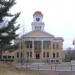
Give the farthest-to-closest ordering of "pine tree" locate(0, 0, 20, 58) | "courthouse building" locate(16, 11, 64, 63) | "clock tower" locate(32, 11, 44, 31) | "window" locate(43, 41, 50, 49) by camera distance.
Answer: "clock tower" locate(32, 11, 44, 31)
"window" locate(43, 41, 50, 49)
"courthouse building" locate(16, 11, 64, 63)
"pine tree" locate(0, 0, 20, 58)

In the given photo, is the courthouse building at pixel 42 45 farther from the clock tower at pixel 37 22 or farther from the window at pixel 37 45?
the clock tower at pixel 37 22

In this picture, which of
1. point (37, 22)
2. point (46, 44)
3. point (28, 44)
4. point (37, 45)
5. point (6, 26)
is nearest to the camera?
point (6, 26)

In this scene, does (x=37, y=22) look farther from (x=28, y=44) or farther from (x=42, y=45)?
(x=42, y=45)

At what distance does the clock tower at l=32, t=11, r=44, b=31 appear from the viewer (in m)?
120

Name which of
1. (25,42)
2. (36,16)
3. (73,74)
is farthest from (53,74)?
(36,16)

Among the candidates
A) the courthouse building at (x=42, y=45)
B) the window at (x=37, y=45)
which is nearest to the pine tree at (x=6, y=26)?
the courthouse building at (x=42, y=45)

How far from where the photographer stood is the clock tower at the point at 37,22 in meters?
120

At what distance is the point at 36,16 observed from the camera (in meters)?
120

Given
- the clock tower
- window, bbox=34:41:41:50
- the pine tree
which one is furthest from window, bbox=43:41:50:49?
the pine tree

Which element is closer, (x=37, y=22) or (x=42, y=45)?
(x=42, y=45)

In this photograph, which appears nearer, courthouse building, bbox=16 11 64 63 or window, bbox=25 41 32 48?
courthouse building, bbox=16 11 64 63

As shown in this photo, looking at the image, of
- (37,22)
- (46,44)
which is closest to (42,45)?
(46,44)

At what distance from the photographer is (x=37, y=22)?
12069 cm

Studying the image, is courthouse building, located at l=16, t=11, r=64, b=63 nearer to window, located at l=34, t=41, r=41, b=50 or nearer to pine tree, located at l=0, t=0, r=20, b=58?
window, located at l=34, t=41, r=41, b=50
